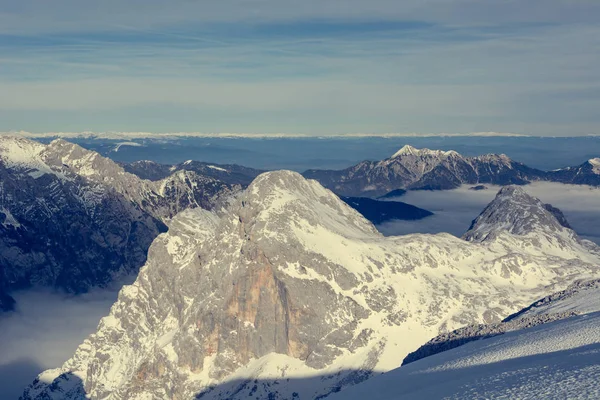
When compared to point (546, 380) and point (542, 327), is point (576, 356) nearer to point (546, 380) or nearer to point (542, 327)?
point (546, 380)

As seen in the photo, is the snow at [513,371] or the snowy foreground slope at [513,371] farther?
the snow at [513,371]

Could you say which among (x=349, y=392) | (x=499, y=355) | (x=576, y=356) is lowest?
(x=349, y=392)

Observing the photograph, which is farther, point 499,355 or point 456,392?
point 499,355

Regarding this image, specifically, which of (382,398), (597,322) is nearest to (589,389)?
(382,398)

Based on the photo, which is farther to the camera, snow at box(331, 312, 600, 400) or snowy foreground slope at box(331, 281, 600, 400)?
snow at box(331, 312, 600, 400)

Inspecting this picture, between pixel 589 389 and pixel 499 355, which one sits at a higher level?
pixel 589 389
